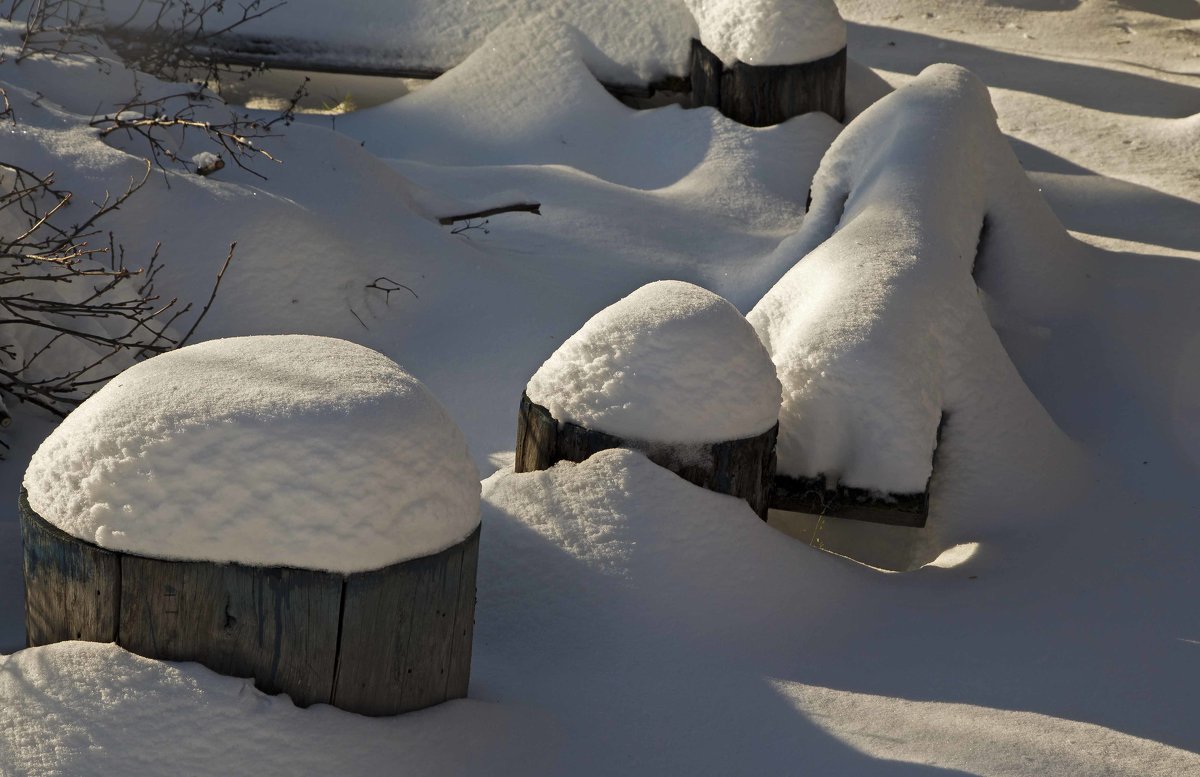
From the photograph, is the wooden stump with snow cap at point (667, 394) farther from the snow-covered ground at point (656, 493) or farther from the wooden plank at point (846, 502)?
the wooden plank at point (846, 502)

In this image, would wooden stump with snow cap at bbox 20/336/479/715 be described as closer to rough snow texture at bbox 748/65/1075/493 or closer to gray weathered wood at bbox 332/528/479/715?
gray weathered wood at bbox 332/528/479/715

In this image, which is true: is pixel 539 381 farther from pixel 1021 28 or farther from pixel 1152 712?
pixel 1021 28

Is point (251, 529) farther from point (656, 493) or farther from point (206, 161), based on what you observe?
point (206, 161)

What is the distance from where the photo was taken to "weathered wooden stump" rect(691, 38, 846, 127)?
6172 mm

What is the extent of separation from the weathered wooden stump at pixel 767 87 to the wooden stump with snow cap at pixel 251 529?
4.25 metres

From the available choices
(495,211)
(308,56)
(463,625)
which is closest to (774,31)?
(495,211)

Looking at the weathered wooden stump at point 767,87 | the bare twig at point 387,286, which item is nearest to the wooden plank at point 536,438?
the bare twig at point 387,286

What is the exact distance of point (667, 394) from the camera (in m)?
3.06

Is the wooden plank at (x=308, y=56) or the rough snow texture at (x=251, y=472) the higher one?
the wooden plank at (x=308, y=56)

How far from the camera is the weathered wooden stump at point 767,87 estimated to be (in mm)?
6172

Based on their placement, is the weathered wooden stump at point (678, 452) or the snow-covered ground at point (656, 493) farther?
the weathered wooden stump at point (678, 452)

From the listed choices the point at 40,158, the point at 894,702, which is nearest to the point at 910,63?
the point at 40,158

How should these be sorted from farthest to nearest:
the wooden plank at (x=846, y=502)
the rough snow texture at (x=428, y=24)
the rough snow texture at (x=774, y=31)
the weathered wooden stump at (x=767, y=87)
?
the rough snow texture at (x=428, y=24)
the weathered wooden stump at (x=767, y=87)
the rough snow texture at (x=774, y=31)
the wooden plank at (x=846, y=502)

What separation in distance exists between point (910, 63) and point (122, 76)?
5.38 m
